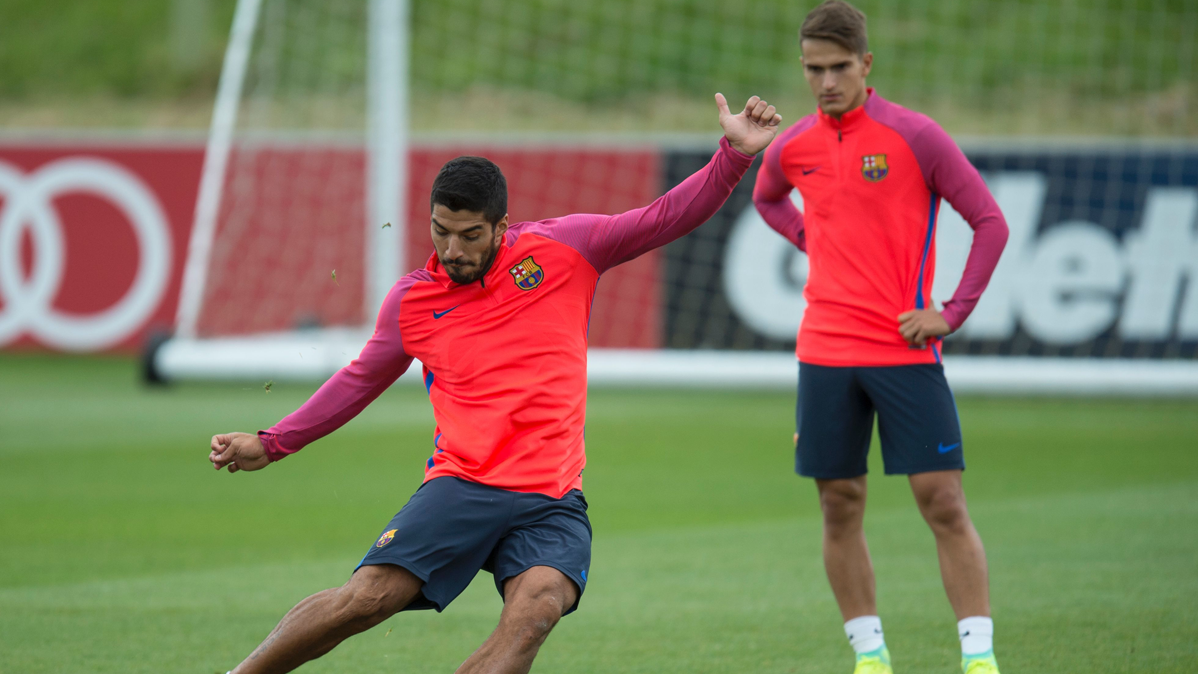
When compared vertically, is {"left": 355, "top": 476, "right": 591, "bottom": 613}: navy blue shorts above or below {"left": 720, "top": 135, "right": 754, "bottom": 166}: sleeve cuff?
below

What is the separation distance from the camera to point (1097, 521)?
718 cm

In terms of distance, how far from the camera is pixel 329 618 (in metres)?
3.54

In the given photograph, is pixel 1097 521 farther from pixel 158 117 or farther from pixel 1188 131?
pixel 158 117

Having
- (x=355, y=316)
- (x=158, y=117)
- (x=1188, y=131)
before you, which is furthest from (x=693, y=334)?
(x=158, y=117)

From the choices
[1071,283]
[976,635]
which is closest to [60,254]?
[1071,283]

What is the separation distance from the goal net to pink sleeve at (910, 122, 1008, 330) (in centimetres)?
467

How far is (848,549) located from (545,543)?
4.23 feet

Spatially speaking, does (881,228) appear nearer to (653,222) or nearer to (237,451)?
(653,222)

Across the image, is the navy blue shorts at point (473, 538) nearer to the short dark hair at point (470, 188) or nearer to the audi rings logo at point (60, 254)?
the short dark hair at point (470, 188)

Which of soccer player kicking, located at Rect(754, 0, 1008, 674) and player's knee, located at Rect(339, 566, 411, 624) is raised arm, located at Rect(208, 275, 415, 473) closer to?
player's knee, located at Rect(339, 566, 411, 624)

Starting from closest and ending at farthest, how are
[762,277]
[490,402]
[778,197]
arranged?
[490,402], [778,197], [762,277]

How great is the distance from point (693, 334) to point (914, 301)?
34.7 ft

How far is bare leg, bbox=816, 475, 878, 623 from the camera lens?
14.7 feet

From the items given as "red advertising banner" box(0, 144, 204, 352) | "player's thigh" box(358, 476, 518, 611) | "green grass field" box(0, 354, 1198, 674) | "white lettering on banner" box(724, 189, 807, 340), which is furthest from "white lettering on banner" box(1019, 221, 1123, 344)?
"red advertising banner" box(0, 144, 204, 352)
